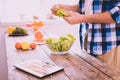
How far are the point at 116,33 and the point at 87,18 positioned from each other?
284 millimetres

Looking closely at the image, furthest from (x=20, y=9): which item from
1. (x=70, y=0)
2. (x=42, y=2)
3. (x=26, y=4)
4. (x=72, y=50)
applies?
(x=72, y=50)

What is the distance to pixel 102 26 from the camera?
68.3 inches

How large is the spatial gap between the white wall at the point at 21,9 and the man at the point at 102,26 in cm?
170

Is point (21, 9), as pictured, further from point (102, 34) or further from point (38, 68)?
point (38, 68)

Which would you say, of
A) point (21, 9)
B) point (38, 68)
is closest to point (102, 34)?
point (38, 68)

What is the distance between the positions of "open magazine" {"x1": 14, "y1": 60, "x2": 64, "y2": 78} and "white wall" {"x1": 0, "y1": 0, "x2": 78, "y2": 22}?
2.15 m

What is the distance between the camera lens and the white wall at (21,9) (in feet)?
11.2

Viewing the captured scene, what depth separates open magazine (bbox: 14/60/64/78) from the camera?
1180 mm

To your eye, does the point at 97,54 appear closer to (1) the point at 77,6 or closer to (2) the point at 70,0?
(1) the point at 77,6

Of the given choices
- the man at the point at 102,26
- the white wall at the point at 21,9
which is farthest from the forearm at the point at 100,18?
the white wall at the point at 21,9

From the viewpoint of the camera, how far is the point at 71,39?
1686 millimetres

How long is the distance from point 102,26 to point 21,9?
1982 millimetres

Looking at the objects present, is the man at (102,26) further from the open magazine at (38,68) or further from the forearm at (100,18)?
the open magazine at (38,68)

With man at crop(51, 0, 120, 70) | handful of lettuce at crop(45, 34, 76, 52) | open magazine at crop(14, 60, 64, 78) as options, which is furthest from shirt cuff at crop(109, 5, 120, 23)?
open magazine at crop(14, 60, 64, 78)
